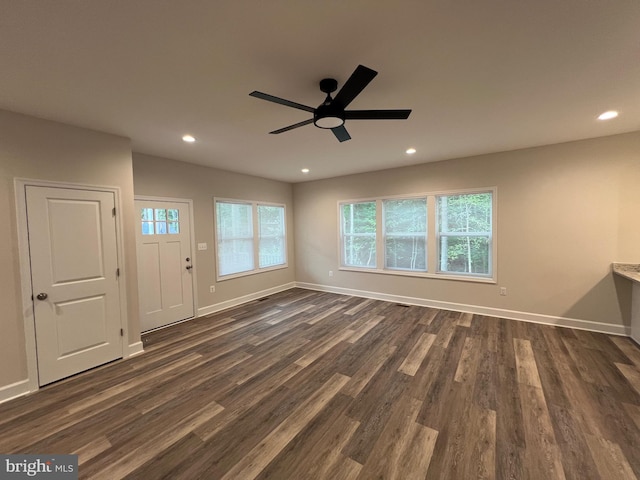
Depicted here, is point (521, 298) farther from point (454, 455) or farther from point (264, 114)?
point (264, 114)

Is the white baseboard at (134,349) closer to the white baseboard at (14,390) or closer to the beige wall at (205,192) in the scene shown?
the white baseboard at (14,390)

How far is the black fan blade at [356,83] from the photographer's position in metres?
1.48

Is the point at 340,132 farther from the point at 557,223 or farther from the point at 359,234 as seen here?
the point at 557,223

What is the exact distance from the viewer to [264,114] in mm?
2584

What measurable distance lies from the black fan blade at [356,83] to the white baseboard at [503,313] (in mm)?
4140

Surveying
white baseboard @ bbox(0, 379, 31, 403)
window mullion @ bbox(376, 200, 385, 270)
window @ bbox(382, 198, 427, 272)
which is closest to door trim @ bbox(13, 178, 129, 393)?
white baseboard @ bbox(0, 379, 31, 403)

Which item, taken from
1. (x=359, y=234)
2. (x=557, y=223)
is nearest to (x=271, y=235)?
(x=359, y=234)

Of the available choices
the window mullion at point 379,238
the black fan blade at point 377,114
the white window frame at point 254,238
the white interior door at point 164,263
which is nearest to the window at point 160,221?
the white interior door at point 164,263

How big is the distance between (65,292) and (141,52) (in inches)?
102

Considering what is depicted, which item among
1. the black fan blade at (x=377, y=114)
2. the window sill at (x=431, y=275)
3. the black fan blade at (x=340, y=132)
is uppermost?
the black fan blade at (x=340, y=132)

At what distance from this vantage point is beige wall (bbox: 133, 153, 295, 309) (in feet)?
12.9

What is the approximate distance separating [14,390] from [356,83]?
4044 mm

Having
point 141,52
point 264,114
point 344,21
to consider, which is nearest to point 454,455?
point 344,21

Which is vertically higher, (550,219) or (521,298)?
(550,219)
